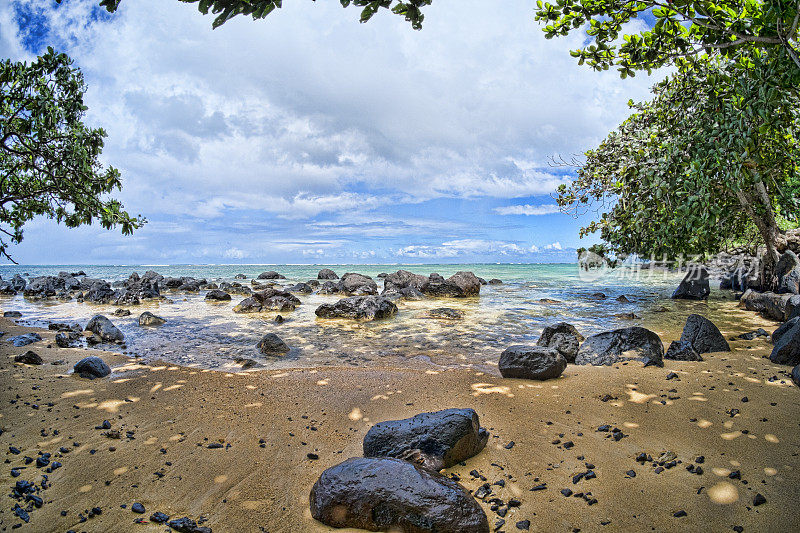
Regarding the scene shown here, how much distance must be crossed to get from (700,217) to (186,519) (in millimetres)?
7891

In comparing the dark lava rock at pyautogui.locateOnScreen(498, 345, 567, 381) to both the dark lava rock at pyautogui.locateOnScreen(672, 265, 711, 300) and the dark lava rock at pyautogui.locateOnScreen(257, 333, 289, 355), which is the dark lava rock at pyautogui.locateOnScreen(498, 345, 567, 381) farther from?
the dark lava rock at pyautogui.locateOnScreen(672, 265, 711, 300)

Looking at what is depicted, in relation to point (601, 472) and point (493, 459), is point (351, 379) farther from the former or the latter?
point (601, 472)

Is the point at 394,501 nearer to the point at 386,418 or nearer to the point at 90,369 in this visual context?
the point at 386,418

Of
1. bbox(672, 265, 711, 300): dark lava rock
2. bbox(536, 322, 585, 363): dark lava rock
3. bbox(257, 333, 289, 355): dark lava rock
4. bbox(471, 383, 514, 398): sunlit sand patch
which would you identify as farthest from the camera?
bbox(672, 265, 711, 300): dark lava rock

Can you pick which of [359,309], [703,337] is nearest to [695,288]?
[703,337]

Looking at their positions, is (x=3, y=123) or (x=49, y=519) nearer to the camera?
(x=49, y=519)

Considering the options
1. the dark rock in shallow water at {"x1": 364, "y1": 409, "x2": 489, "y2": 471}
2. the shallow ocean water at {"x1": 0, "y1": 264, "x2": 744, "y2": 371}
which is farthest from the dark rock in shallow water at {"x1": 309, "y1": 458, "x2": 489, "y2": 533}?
the shallow ocean water at {"x1": 0, "y1": 264, "x2": 744, "y2": 371}

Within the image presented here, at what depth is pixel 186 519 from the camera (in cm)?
263

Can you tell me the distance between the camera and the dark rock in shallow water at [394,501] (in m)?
2.43

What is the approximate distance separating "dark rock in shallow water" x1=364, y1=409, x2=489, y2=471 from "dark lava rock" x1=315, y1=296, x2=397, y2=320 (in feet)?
30.0

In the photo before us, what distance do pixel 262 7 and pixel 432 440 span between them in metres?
3.88

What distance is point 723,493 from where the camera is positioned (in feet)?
9.08

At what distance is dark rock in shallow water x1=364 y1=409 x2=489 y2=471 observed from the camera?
3207mm

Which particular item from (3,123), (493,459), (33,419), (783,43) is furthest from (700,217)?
(3,123)
